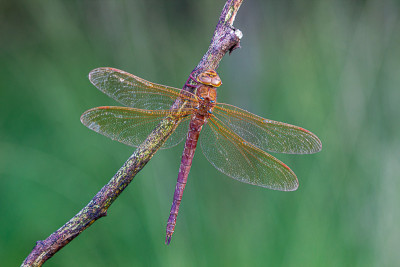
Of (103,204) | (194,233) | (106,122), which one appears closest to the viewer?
(103,204)

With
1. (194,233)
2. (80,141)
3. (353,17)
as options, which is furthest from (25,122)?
(353,17)

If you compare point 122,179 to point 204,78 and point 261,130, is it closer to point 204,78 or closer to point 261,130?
point 204,78

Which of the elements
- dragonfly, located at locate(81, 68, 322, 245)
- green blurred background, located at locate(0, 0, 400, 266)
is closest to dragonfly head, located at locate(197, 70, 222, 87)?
dragonfly, located at locate(81, 68, 322, 245)

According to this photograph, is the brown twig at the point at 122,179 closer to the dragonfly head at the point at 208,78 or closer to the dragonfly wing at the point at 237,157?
the dragonfly head at the point at 208,78

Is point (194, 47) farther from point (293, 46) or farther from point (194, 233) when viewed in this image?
point (194, 233)

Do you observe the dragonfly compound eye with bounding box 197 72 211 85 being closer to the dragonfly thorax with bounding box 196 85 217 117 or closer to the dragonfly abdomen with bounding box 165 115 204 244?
the dragonfly thorax with bounding box 196 85 217 117
